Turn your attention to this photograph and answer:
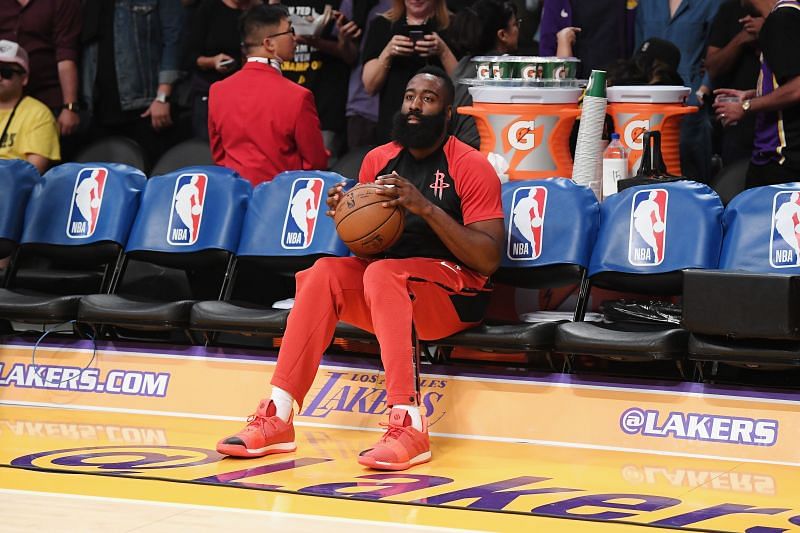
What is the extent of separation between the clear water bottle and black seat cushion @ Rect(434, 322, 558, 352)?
116 centimetres

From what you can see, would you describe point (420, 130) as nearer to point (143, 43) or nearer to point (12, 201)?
point (12, 201)

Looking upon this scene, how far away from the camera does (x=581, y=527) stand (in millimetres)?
4641

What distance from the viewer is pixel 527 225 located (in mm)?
6629

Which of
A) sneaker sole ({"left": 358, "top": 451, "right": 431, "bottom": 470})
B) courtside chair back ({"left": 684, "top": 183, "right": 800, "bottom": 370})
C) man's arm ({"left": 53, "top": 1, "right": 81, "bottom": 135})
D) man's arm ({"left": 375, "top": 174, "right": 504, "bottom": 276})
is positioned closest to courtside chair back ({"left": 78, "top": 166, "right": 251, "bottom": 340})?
man's arm ({"left": 375, "top": 174, "right": 504, "bottom": 276})

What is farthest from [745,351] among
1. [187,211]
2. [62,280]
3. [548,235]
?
[62,280]

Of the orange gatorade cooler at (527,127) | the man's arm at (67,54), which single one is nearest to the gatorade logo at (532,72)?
the orange gatorade cooler at (527,127)

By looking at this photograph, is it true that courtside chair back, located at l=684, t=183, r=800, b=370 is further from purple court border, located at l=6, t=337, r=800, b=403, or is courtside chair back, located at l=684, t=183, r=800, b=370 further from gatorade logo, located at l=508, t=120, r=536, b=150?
gatorade logo, located at l=508, t=120, r=536, b=150

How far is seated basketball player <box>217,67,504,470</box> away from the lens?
5785mm

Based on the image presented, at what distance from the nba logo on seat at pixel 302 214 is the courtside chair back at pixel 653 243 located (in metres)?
1.42

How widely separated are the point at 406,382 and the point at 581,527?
1.33 meters

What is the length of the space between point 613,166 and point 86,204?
2.78m

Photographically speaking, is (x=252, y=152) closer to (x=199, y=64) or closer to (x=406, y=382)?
(x=199, y=64)

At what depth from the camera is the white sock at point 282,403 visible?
5.92 m

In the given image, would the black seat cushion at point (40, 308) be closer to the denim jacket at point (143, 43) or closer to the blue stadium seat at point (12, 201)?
the blue stadium seat at point (12, 201)
